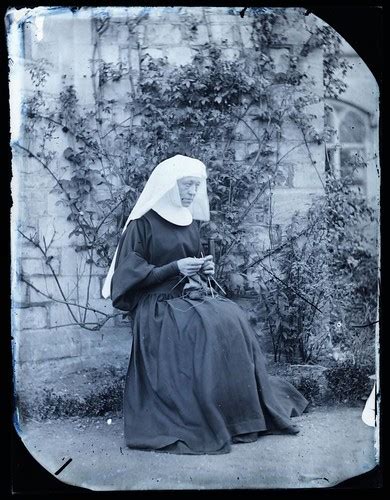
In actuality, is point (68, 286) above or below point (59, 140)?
below

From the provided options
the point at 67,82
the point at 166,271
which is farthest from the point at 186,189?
the point at 67,82

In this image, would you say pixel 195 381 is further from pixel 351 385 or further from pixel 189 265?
pixel 351 385

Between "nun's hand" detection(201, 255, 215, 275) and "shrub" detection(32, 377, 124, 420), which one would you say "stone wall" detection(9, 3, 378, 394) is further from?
"nun's hand" detection(201, 255, 215, 275)

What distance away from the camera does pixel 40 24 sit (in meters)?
5.05

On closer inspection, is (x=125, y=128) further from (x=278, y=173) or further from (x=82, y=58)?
(x=278, y=173)

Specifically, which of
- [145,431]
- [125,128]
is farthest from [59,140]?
[145,431]

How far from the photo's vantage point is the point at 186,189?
497cm

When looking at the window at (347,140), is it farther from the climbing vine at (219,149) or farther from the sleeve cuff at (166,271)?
the sleeve cuff at (166,271)

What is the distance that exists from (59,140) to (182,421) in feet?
6.45

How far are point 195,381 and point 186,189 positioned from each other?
1211 millimetres

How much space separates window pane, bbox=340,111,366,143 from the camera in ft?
17.0

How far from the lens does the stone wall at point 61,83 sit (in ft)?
16.6

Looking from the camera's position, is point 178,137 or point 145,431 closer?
point 145,431

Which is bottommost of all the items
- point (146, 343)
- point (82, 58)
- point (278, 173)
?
point (146, 343)
